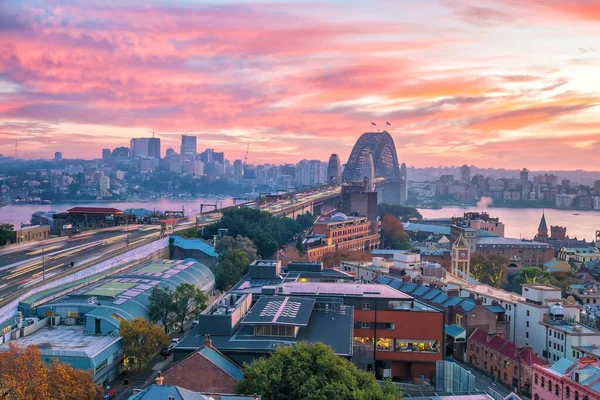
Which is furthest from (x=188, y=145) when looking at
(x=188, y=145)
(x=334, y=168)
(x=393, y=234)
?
(x=393, y=234)

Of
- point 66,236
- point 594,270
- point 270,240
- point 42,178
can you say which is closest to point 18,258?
point 66,236

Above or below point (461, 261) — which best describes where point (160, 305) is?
above

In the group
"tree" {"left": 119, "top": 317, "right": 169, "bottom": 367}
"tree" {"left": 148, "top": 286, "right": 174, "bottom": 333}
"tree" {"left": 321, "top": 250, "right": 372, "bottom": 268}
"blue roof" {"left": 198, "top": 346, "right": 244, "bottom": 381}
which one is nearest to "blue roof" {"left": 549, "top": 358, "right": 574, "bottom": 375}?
"blue roof" {"left": 198, "top": 346, "right": 244, "bottom": 381}

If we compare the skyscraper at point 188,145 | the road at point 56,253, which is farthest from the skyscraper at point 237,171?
the road at point 56,253

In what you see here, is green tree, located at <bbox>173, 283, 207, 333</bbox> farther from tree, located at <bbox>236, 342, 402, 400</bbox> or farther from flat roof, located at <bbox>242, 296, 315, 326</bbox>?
tree, located at <bbox>236, 342, 402, 400</bbox>

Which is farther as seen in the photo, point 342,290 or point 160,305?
→ point 342,290

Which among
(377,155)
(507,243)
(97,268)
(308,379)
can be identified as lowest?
(507,243)

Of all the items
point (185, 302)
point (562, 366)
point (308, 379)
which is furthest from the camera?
point (185, 302)

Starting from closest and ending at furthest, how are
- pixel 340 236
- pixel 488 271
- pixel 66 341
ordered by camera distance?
pixel 66 341, pixel 488 271, pixel 340 236

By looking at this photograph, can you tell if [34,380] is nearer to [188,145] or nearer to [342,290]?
[342,290]
